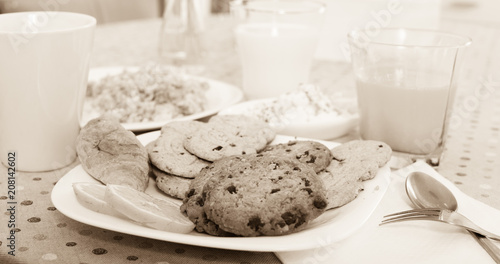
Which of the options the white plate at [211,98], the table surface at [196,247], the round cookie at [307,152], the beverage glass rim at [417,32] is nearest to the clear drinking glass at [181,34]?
the table surface at [196,247]

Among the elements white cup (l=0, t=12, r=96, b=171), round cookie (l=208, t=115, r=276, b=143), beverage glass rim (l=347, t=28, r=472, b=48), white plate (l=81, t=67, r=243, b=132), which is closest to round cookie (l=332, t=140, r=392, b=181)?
round cookie (l=208, t=115, r=276, b=143)

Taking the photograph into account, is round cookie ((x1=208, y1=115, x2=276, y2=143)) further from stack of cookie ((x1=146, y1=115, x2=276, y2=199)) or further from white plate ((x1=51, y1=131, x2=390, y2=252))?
white plate ((x1=51, y1=131, x2=390, y2=252))

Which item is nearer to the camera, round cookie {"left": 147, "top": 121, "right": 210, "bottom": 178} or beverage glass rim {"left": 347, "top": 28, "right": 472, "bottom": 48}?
round cookie {"left": 147, "top": 121, "right": 210, "bottom": 178}

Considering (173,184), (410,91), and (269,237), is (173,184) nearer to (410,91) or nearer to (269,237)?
(269,237)

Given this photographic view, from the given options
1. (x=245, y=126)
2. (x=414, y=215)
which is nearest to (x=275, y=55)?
(x=245, y=126)

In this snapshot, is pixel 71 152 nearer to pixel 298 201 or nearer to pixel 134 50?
pixel 298 201

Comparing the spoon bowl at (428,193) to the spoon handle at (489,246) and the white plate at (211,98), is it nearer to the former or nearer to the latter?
the spoon handle at (489,246)

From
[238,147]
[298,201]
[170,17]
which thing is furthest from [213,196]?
[170,17]
